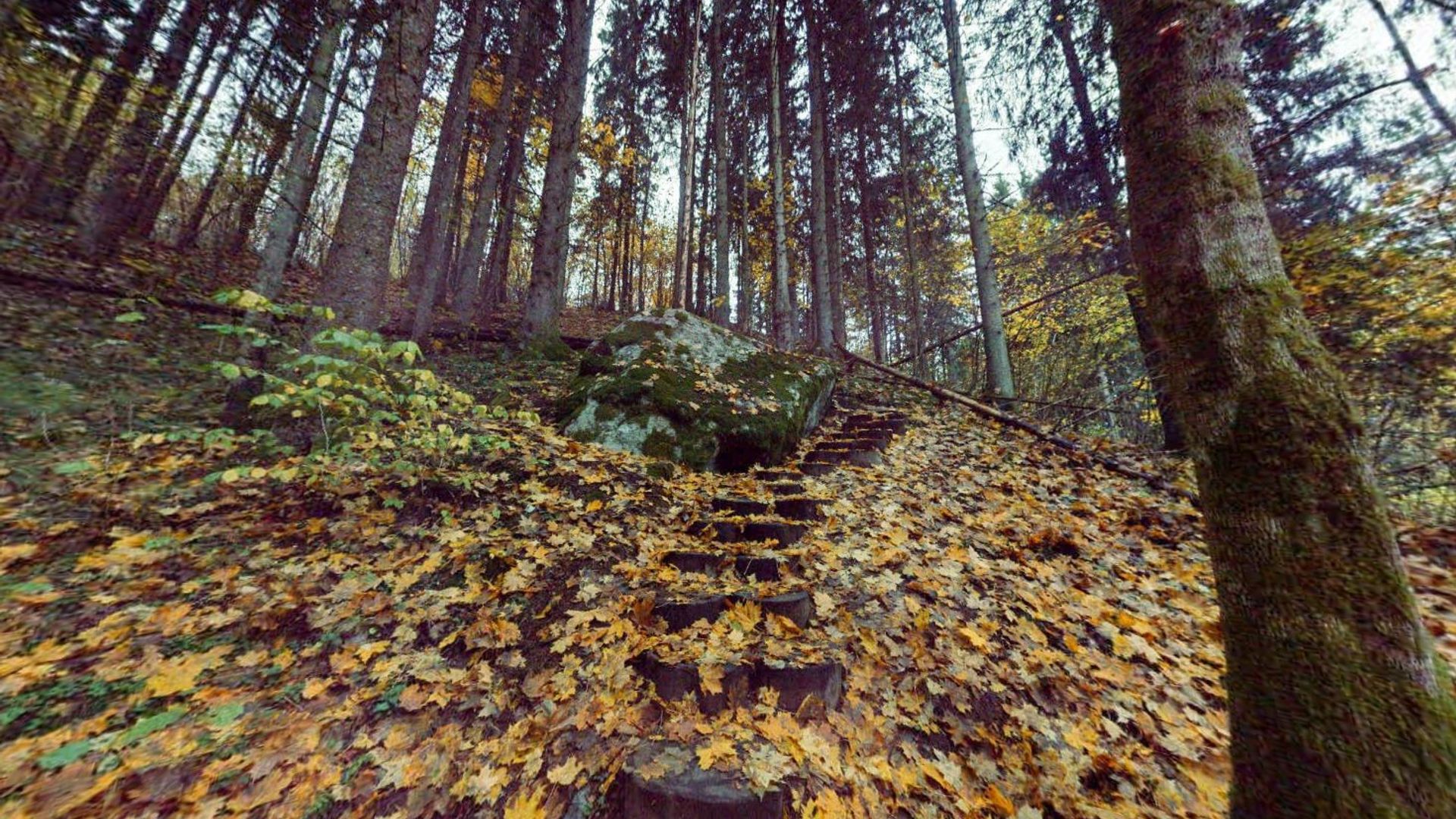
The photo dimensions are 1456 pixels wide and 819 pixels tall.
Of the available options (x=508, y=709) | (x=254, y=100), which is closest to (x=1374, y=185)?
(x=508, y=709)

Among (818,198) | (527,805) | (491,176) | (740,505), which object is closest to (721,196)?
(818,198)

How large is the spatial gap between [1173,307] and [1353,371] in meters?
4.61

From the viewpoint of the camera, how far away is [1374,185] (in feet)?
14.0

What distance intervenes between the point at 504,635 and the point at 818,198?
1107cm

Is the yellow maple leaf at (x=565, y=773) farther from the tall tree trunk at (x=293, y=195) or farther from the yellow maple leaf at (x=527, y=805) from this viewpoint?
the tall tree trunk at (x=293, y=195)

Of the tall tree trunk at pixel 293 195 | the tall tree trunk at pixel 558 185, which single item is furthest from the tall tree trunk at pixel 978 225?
the tall tree trunk at pixel 293 195

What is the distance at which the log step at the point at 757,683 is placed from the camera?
7.89 feet

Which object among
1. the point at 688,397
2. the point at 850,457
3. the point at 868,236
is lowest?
the point at 850,457

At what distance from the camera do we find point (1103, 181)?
803 centimetres

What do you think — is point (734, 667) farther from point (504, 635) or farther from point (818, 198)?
point (818, 198)

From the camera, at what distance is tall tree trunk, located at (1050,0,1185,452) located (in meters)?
6.60

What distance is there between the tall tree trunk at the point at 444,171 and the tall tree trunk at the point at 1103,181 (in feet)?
33.3

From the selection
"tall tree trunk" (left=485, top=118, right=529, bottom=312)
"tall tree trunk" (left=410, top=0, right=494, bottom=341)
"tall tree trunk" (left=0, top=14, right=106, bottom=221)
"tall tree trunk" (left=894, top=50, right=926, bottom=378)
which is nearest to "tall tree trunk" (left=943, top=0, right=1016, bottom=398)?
"tall tree trunk" (left=894, top=50, right=926, bottom=378)

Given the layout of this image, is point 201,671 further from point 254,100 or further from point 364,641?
point 254,100
